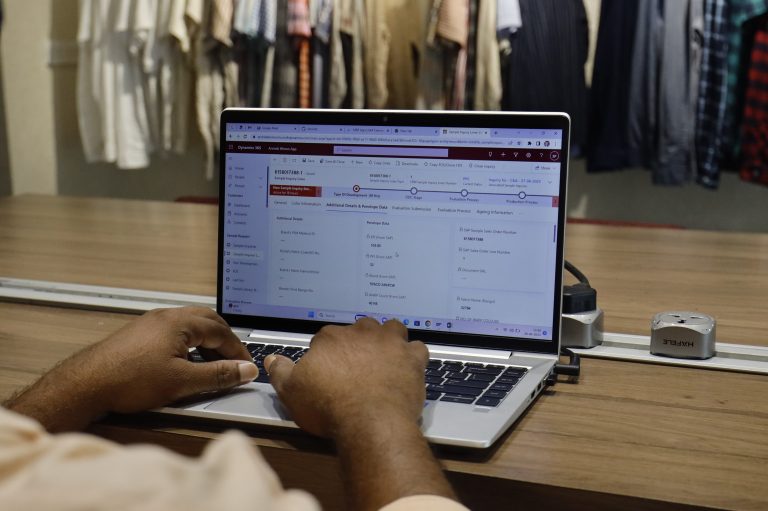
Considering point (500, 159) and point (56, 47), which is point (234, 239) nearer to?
point (500, 159)

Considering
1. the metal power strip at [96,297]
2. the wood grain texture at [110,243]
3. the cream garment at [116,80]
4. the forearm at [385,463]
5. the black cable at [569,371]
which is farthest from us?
the cream garment at [116,80]

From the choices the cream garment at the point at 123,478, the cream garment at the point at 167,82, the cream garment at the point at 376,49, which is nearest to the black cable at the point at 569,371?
the cream garment at the point at 123,478

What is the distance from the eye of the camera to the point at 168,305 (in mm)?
1285

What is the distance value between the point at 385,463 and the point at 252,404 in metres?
0.25

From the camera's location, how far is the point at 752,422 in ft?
2.85

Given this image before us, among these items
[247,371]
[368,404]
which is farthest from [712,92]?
[368,404]

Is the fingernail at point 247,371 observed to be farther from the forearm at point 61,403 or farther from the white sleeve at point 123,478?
the white sleeve at point 123,478

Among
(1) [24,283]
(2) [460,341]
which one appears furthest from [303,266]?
(1) [24,283]

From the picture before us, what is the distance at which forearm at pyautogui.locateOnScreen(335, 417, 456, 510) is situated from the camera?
2.08 feet

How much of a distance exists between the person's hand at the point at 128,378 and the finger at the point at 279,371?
1.1 inches

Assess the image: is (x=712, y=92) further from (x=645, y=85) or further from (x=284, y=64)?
(x=284, y=64)

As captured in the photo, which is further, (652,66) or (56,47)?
(56,47)

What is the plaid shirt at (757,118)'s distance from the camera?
10.3 ft

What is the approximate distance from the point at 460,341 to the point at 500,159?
19 cm
